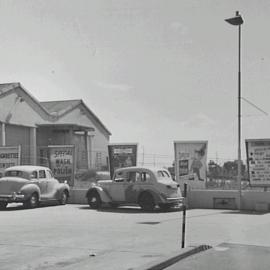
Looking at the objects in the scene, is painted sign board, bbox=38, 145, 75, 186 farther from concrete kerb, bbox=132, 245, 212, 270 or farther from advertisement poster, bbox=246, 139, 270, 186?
concrete kerb, bbox=132, 245, 212, 270

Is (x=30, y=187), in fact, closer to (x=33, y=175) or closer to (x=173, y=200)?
(x=33, y=175)

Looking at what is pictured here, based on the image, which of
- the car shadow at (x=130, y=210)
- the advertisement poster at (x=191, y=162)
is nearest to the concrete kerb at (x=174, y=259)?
the car shadow at (x=130, y=210)

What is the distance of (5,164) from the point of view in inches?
1064

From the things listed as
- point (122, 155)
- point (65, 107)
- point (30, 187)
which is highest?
point (65, 107)

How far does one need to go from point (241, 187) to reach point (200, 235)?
A: 30.1 feet

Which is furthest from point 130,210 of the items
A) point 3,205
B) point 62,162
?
point 62,162

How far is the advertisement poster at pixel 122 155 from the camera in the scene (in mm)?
24484

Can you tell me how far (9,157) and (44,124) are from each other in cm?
2137

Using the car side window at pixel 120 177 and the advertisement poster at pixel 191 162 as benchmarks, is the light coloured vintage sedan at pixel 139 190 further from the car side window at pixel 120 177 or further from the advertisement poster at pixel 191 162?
the advertisement poster at pixel 191 162

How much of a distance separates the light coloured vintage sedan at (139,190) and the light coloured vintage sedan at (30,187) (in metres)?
2.24

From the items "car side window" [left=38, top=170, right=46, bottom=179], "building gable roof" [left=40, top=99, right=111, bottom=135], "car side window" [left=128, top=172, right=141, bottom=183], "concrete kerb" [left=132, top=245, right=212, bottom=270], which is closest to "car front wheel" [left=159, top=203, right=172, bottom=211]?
"car side window" [left=128, top=172, right=141, bottom=183]

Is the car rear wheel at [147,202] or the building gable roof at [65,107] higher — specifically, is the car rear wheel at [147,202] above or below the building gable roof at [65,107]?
below

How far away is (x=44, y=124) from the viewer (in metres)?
48.2

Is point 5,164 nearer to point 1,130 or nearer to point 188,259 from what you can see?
point 1,130
